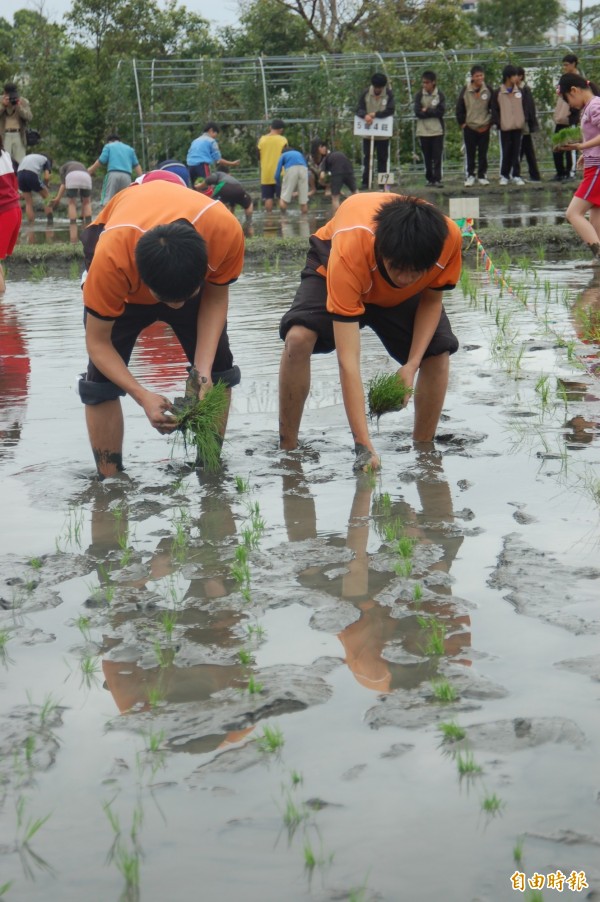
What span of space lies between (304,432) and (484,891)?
3389 millimetres

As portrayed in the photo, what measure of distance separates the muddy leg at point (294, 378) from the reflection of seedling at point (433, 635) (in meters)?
1.86

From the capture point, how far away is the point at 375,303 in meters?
4.47

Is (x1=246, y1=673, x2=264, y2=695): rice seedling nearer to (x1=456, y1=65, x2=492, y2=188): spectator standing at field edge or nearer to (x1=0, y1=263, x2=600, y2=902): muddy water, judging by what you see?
(x1=0, y1=263, x2=600, y2=902): muddy water

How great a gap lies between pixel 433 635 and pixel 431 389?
201cm

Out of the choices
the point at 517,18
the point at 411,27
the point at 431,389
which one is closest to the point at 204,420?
the point at 431,389

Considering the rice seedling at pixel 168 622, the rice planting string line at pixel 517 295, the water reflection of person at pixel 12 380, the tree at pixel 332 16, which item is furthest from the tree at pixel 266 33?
the rice seedling at pixel 168 622

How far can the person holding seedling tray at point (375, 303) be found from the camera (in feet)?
12.6

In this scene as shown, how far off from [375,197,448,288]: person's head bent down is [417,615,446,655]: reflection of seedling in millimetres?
1329

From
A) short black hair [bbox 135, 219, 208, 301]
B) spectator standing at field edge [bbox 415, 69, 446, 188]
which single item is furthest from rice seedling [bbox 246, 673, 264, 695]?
spectator standing at field edge [bbox 415, 69, 446, 188]

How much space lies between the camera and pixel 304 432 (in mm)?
5203

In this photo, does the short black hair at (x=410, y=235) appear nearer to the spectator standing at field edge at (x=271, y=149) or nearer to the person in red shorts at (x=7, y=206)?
the person in red shorts at (x=7, y=206)

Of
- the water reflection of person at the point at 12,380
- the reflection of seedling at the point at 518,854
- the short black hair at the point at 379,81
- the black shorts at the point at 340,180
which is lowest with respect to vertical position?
the water reflection of person at the point at 12,380

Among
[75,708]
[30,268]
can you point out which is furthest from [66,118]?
[75,708]

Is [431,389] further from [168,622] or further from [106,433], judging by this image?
[168,622]
